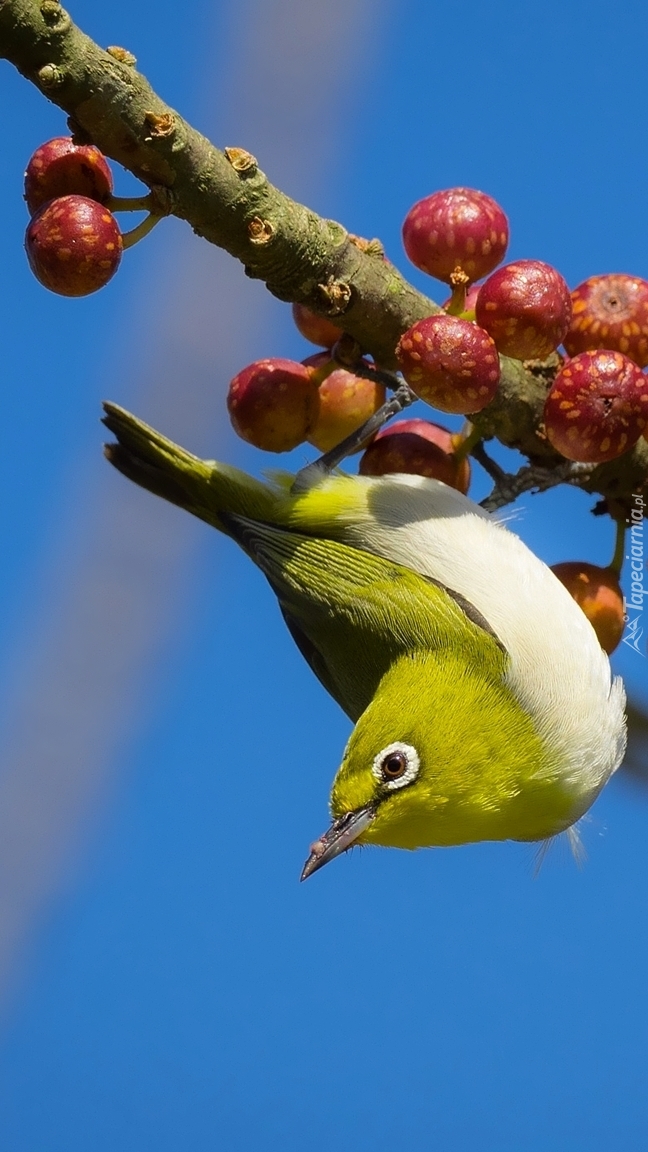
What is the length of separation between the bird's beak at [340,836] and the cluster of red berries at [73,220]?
1641 mm

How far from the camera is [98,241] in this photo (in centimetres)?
242

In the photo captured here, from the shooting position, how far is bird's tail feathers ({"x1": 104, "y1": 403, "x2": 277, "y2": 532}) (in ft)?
13.5

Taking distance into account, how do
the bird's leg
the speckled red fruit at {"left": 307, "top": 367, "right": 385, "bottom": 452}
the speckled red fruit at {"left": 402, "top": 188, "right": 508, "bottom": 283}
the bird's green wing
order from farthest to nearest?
1. the bird's green wing
2. the speckled red fruit at {"left": 307, "top": 367, "right": 385, "bottom": 452}
3. the bird's leg
4. the speckled red fruit at {"left": 402, "top": 188, "right": 508, "bottom": 283}

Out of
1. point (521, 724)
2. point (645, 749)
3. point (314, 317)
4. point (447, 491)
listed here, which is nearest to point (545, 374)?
point (447, 491)

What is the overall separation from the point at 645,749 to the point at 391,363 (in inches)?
59.2

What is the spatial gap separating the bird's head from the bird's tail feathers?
2.94ft

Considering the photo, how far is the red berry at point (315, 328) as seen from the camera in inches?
129

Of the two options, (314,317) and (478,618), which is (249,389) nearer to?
(314,317)

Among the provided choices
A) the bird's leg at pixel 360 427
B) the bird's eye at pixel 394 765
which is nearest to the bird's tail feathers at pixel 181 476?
the bird's leg at pixel 360 427

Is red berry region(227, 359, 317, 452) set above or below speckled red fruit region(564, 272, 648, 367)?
below

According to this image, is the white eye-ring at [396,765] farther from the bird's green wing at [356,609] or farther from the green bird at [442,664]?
the bird's green wing at [356,609]

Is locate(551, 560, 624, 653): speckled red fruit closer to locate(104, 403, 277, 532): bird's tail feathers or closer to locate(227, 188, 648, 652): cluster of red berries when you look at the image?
locate(227, 188, 648, 652): cluster of red berries

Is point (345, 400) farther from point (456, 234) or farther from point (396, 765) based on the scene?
point (396, 765)

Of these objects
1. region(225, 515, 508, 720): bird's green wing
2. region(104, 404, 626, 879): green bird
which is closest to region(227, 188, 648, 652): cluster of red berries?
region(104, 404, 626, 879): green bird
